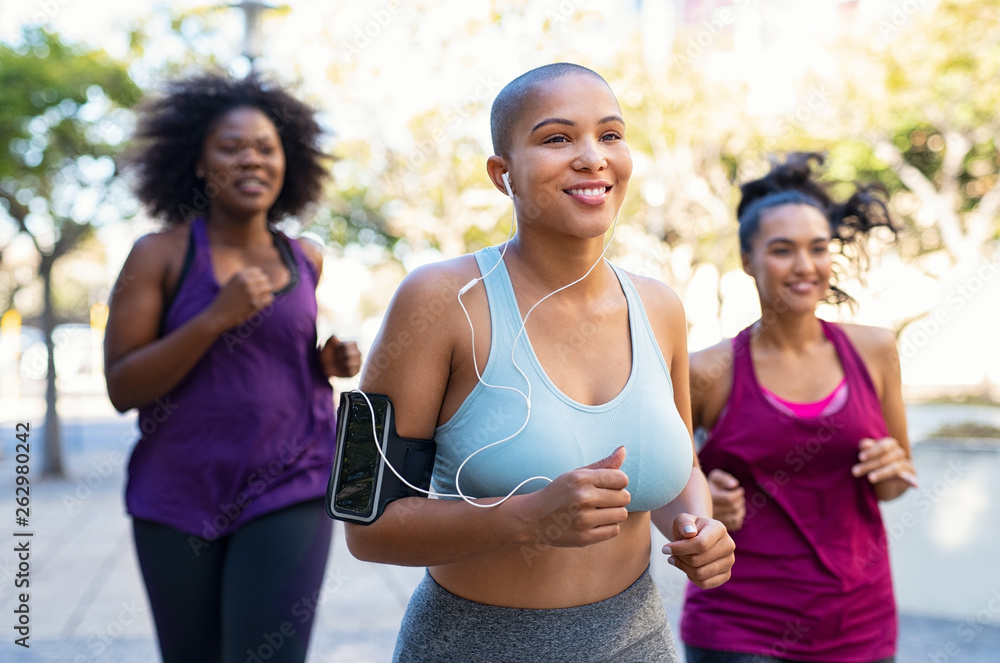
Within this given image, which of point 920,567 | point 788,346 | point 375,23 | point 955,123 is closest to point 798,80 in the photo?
point 955,123

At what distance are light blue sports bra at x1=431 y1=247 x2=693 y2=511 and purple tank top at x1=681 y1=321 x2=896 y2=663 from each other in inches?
39.2

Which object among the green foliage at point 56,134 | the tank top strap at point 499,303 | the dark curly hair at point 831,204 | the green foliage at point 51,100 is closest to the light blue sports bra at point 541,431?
the tank top strap at point 499,303

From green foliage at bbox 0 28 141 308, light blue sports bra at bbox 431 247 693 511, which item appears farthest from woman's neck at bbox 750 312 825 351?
green foliage at bbox 0 28 141 308

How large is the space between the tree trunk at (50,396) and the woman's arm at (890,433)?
9734 millimetres

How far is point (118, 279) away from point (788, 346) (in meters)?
2.09

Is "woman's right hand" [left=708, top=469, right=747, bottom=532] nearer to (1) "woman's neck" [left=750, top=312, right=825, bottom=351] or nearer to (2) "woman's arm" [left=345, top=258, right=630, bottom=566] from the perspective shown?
(1) "woman's neck" [left=750, top=312, right=825, bottom=351]

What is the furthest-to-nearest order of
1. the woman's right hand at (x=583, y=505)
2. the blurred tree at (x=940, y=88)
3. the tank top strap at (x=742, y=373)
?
the blurred tree at (x=940, y=88) → the tank top strap at (x=742, y=373) → the woman's right hand at (x=583, y=505)

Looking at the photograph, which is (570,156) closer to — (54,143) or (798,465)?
(798,465)

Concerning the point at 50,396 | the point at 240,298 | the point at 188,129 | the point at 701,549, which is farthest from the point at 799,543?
the point at 50,396

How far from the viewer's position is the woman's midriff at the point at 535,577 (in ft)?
5.97

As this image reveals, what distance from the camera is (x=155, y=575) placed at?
8.68ft

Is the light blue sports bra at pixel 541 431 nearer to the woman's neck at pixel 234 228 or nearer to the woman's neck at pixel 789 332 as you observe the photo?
the woman's neck at pixel 789 332

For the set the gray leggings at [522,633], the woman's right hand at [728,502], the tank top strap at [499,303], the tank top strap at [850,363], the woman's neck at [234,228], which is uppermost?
the tank top strap at [499,303]

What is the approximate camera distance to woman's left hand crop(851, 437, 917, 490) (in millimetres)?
2756
